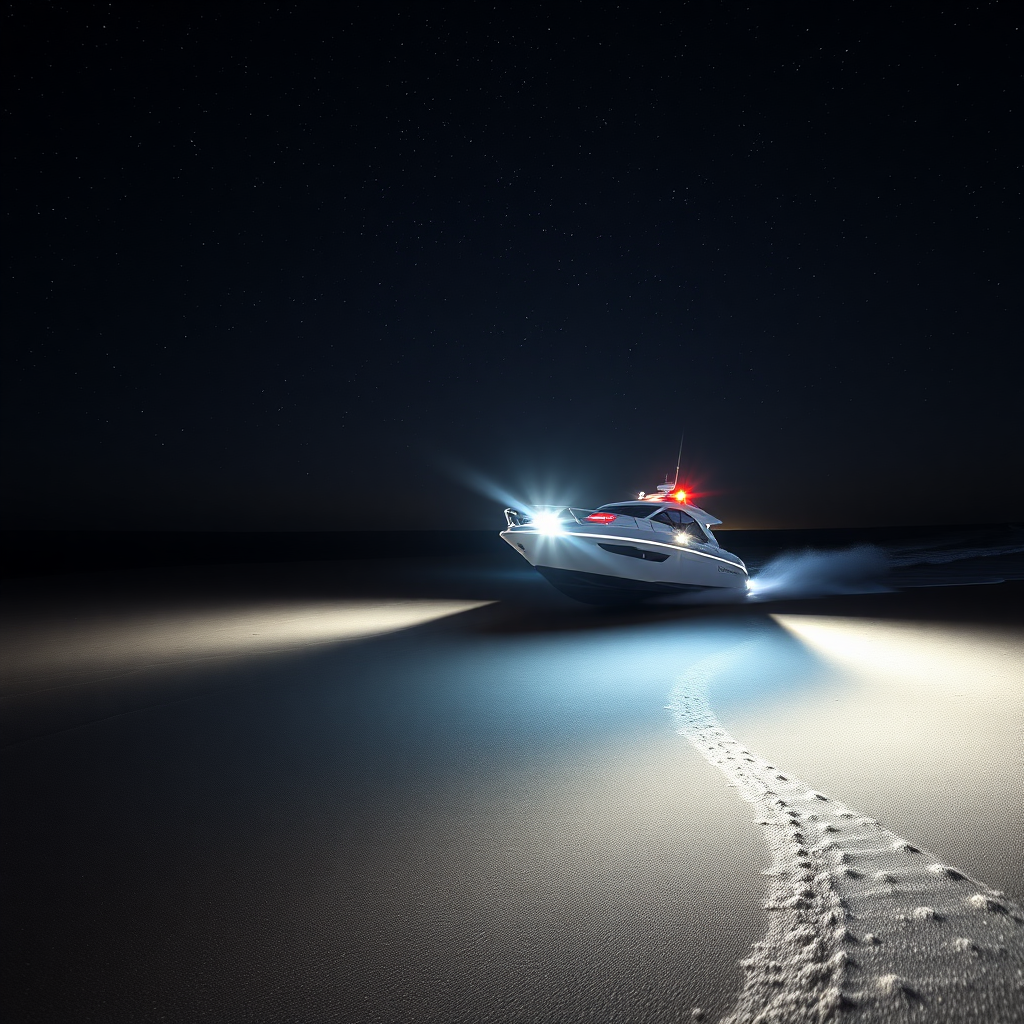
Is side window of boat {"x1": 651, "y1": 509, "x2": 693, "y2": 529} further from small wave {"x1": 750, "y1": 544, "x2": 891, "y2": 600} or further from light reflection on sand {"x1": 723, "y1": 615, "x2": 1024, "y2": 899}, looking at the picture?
light reflection on sand {"x1": 723, "y1": 615, "x2": 1024, "y2": 899}

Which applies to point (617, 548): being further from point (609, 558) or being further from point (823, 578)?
point (823, 578)

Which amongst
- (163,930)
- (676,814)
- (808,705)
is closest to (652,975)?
(676,814)

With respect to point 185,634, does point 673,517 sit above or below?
above

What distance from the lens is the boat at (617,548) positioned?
38.5 ft

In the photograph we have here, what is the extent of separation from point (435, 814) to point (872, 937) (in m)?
2.06

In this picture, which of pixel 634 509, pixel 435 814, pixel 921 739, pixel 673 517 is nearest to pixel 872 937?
pixel 435 814

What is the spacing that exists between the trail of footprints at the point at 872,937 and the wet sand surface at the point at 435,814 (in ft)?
0.34

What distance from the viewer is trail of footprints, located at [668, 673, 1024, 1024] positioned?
206 centimetres

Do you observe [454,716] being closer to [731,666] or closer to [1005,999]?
[731,666]

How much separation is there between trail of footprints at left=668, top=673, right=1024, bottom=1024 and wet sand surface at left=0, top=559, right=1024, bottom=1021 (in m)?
0.10

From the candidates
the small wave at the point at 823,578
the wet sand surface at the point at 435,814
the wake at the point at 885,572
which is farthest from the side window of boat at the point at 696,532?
the wet sand surface at the point at 435,814

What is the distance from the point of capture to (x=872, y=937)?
93.1 inches

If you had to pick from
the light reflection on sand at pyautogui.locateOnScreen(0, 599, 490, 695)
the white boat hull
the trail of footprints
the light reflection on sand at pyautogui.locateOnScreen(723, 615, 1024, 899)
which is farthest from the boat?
the trail of footprints

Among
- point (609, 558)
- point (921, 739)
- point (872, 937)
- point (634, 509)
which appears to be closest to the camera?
point (872, 937)
